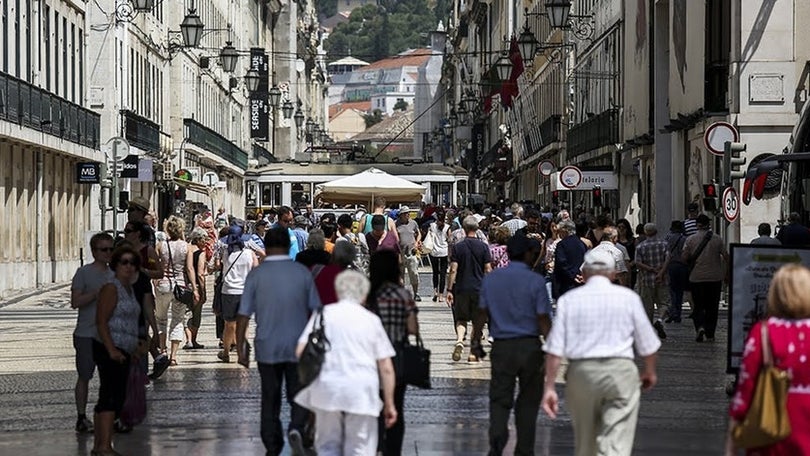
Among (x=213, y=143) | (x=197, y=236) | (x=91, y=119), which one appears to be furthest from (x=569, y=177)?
(x=213, y=143)

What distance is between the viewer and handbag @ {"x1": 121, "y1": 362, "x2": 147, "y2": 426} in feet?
48.7

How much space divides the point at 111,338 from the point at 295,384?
1.63 m

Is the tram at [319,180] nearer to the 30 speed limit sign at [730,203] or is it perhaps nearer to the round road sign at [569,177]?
the round road sign at [569,177]

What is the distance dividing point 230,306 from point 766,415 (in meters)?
13.3

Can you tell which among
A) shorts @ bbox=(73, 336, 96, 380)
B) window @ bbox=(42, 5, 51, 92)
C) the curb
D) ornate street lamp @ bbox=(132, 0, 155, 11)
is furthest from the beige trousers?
window @ bbox=(42, 5, 51, 92)

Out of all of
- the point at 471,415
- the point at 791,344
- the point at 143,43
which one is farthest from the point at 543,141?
the point at 791,344

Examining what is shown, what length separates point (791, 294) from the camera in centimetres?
904

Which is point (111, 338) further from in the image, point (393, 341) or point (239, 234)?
point (239, 234)

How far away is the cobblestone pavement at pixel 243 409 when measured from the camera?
1464 centimetres

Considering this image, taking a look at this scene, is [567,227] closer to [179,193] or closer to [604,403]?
[604,403]

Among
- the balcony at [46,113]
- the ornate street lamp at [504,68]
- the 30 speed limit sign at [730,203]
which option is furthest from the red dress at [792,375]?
the ornate street lamp at [504,68]

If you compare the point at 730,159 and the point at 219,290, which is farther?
the point at 730,159

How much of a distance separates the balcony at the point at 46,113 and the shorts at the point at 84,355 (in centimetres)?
2377

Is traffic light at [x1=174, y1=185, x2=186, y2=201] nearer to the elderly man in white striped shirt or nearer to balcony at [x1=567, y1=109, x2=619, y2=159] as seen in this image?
balcony at [x1=567, y1=109, x2=619, y2=159]
